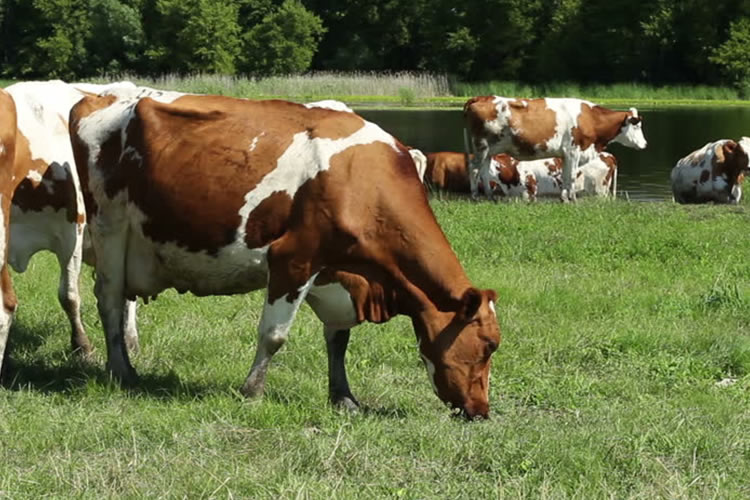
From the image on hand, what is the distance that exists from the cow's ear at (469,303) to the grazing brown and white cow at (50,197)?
2.83 metres

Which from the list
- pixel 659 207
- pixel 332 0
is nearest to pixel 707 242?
pixel 659 207

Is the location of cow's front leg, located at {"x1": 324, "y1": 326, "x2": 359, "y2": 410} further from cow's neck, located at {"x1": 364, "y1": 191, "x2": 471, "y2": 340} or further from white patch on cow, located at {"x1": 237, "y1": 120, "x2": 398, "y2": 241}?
white patch on cow, located at {"x1": 237, "y1": 120, "x2": 398, "y2": 241}

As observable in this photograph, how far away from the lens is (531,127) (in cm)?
2162

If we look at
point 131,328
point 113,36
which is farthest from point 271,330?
point 113,36

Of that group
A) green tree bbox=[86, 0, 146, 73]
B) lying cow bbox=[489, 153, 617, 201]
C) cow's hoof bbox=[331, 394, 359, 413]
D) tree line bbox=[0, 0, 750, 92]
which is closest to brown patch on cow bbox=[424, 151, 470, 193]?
lying cow bbox=[489, 153, 617, 201]

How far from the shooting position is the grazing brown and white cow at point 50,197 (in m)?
8.02

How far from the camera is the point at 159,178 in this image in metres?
6.98

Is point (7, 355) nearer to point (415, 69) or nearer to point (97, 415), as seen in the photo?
point (97, 415)

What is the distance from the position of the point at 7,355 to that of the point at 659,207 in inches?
489

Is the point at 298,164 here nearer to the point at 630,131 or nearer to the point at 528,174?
the point at 528,174

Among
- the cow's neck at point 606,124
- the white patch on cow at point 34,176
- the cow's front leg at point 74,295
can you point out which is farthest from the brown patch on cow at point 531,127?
the white patch on cow at point 34,176

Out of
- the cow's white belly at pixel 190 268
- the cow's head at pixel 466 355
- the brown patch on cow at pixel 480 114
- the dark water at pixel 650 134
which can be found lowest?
the dark water at pixel 650 134

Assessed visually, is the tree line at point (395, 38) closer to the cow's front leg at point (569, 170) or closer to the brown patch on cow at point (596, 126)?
the brown patch on cow at point (596, 126)

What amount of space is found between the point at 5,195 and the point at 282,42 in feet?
242
